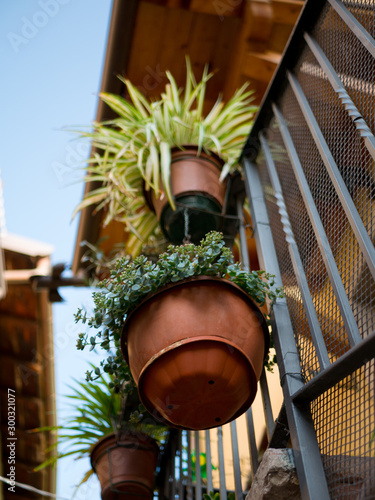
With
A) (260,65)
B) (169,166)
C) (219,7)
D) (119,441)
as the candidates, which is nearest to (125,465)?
(119,441)

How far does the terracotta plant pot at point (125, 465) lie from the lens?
2207mm

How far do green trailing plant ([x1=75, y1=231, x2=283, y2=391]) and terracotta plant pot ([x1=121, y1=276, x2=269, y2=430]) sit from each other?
0.04 metres

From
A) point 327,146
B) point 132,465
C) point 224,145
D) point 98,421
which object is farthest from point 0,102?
point 327,146

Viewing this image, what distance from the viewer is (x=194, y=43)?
4.16 m

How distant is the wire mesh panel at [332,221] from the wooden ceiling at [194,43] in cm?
191

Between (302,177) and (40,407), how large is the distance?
5099 millimetres

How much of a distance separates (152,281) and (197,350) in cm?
27

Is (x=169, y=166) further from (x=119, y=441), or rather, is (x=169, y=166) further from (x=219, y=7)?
(x=219, y=7)

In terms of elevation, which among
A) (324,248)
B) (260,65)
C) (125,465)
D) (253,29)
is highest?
(253,29)

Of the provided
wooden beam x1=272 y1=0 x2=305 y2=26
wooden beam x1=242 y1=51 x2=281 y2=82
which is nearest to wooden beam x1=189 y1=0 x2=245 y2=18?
wooden beam x1=272 y1=0 x2=305 y2=26

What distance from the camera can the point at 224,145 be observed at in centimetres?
268
